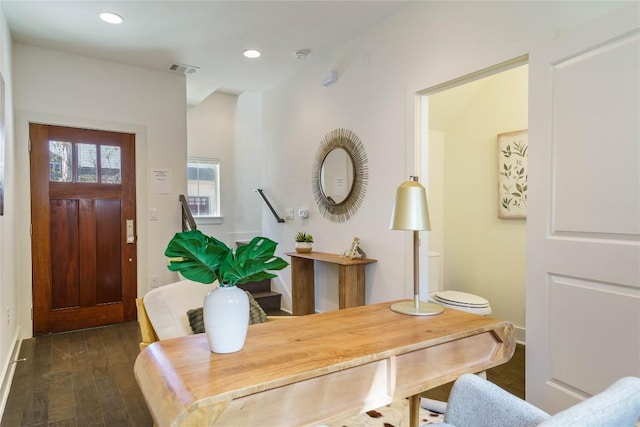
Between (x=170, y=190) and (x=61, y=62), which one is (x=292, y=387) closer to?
(x=170, y=190)

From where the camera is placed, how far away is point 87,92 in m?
3.85

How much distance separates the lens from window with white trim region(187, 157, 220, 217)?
231 inches

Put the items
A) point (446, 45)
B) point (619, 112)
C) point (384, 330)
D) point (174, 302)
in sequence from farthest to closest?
point (446, 45) < point (174, 302) < point (619, 112) < point (384, 330)

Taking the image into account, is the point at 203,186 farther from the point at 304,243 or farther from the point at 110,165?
the point at 304,243

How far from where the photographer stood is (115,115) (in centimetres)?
398

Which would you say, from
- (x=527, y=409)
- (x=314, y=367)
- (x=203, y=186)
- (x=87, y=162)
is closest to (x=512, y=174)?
(x=527, y=409)

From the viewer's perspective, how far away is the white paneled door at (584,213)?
164 centimetres

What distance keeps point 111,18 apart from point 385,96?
227 centimetres

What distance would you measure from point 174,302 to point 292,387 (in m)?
1.01

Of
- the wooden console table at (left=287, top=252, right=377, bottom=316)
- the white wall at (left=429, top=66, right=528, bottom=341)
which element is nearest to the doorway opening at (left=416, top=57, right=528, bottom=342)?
the white wall at (left=429, top=66, right=528, bottom=341)

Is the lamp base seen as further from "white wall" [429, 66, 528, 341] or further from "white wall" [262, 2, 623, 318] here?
"white wall" [429, 66, 528, 341]

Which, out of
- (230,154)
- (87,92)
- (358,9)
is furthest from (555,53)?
(230,154)

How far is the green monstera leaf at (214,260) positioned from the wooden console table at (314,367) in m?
0.24

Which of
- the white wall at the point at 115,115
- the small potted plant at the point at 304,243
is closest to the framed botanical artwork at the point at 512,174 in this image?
the small potted plant at the point at 304,243
